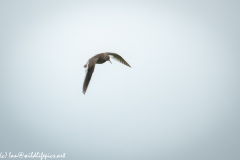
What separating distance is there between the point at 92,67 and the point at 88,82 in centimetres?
141

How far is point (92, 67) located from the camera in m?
26.5

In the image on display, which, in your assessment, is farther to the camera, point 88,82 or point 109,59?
point 109,59

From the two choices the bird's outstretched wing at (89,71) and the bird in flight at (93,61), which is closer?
the bird's outstretched wing at (89,71)

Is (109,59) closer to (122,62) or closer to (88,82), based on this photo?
(122,62)

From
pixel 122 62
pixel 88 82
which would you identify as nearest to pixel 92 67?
pixel 88 82

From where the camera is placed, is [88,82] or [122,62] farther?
[122,62]

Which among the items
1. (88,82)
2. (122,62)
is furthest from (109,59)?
(88,82)

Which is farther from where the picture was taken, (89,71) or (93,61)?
(93,61)

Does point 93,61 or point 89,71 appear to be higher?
point 93,61

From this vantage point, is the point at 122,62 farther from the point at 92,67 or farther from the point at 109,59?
the point at 92,67

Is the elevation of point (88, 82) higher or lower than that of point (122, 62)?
lower

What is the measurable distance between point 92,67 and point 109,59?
2.39 metres

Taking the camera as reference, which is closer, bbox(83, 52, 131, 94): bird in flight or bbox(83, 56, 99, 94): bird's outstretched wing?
bbox(83, 56, 99, 94): bird's outstretched wing

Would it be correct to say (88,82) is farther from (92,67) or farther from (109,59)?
(109,59)
